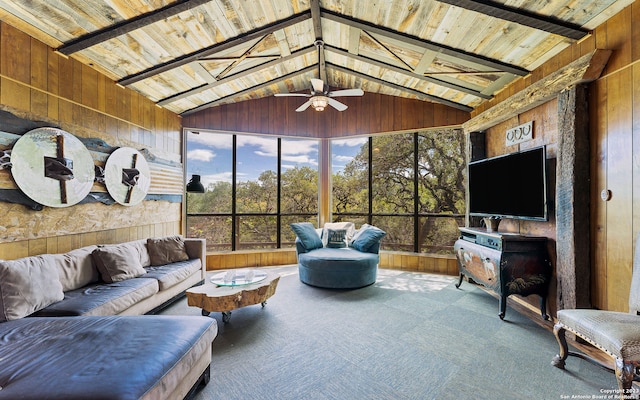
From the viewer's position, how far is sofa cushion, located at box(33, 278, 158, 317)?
6.93 feet

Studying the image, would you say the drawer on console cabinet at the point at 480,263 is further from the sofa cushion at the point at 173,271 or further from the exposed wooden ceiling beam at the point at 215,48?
the sofa cushion at the point at 173,271

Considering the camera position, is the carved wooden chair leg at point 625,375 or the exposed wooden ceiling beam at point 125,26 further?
the exposed wooden ceiling beam at point 125,26

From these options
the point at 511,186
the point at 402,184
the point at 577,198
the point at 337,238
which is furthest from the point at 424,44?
the point at 402,184

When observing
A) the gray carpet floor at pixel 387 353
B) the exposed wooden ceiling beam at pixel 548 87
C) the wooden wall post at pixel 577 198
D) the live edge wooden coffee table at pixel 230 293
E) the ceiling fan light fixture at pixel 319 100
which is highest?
the ceiling fan light fixture at pixel 319 100

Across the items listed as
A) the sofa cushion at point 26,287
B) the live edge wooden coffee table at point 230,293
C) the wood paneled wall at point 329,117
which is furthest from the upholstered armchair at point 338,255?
the sofa cushion at point 26,287

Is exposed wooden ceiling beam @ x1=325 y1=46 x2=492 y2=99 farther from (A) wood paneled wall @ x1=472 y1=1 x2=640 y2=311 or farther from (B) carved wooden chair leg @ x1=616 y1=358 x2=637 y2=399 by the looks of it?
(B) carved wooden chair leg @ x1=616 y1=358 x2=637 y2=399

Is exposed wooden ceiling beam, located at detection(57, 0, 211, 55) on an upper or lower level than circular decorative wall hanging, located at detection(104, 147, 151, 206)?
upper

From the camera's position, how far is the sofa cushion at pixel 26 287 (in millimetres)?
1946

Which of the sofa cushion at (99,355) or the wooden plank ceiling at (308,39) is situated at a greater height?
the wooden plank ceiling at (308,39)

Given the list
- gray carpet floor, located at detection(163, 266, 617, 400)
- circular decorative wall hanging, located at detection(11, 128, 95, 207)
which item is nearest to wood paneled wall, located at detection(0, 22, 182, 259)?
circular decorative wall hanging, located at detection(11, 128, 95, 207)

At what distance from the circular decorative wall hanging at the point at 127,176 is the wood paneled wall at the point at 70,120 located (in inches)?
5.0

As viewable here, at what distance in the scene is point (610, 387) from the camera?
184 cm

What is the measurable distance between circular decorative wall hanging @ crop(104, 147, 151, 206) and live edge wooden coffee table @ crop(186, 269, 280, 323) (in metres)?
1.78

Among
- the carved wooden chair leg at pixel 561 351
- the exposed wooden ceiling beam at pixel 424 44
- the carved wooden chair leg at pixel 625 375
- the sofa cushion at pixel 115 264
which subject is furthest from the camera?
the exposed wooden ceiling beam at pixel 424 44
